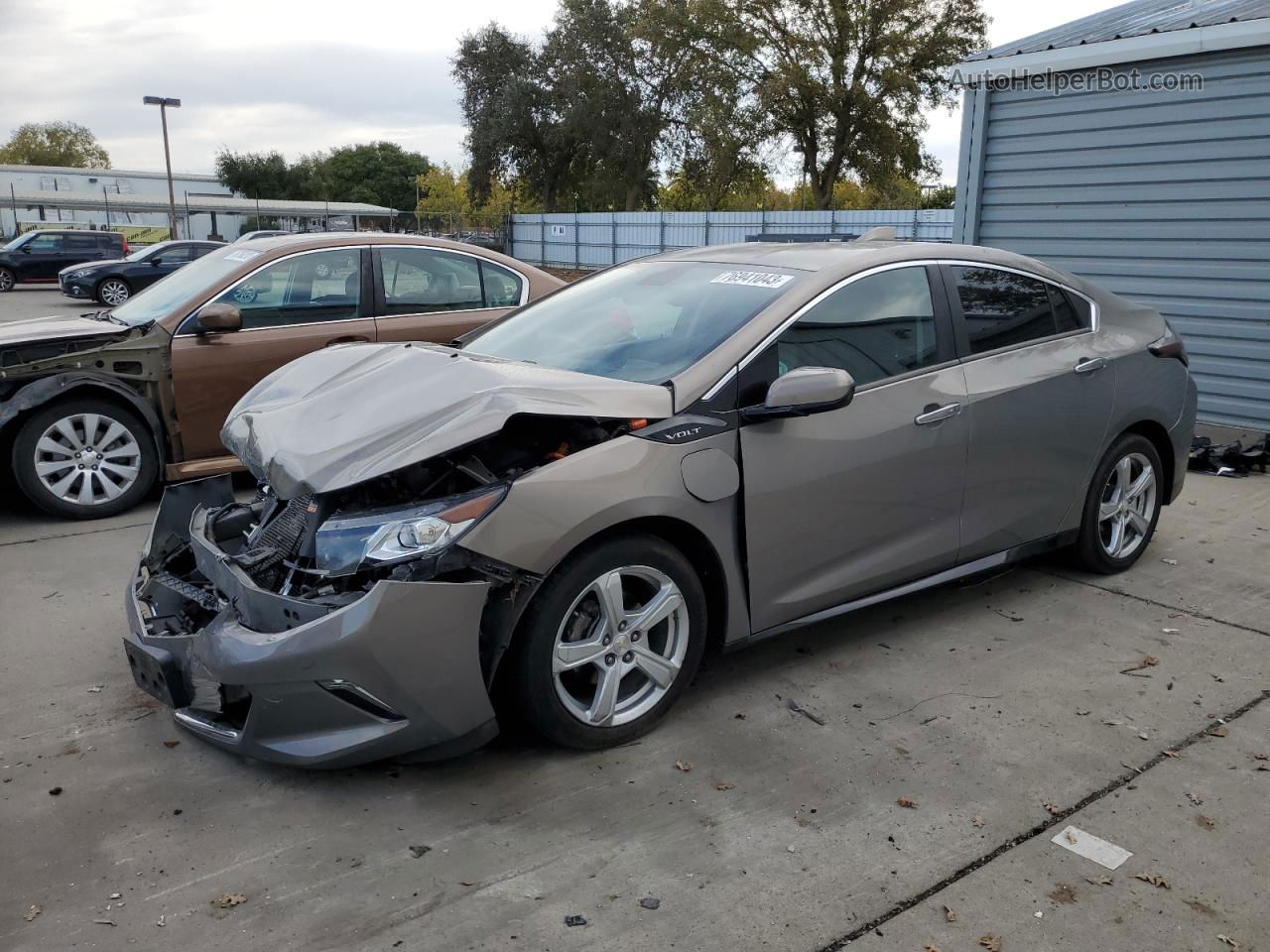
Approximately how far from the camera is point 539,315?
4.54 meters

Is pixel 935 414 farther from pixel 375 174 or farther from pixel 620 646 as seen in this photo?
pixel 375 174

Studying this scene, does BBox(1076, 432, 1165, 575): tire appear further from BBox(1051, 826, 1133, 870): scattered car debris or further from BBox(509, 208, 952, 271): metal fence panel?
BBox(509, 208, 952, 271): metal fence panel

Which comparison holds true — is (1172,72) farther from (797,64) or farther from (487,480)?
(797,64)

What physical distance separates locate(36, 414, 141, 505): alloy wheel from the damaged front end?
320cm

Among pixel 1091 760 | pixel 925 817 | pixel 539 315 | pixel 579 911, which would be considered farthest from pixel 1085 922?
pixel 539 315

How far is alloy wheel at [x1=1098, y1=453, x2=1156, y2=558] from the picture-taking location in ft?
16.5

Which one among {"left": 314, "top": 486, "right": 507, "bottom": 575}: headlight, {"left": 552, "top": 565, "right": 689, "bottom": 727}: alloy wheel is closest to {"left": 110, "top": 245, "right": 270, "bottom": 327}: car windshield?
{"left": 314, "top": 486, "right": 507, "bottom": 575}: headlight

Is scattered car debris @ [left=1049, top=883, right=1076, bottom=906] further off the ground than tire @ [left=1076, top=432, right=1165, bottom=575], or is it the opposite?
tire @ [left=1076, top=432, right=1165, bottom=575]

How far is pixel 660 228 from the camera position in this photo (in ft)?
99.6

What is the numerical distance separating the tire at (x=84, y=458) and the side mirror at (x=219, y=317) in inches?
27.8

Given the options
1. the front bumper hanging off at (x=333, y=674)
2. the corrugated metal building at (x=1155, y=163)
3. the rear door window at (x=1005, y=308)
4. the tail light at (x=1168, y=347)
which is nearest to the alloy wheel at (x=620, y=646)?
the front bumper hanging off at (x=333, y=674)

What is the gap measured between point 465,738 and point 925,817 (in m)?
1.38

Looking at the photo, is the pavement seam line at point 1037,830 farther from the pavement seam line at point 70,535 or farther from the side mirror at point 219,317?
the side mirror at point 219,317

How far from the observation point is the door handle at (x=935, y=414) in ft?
13.2
